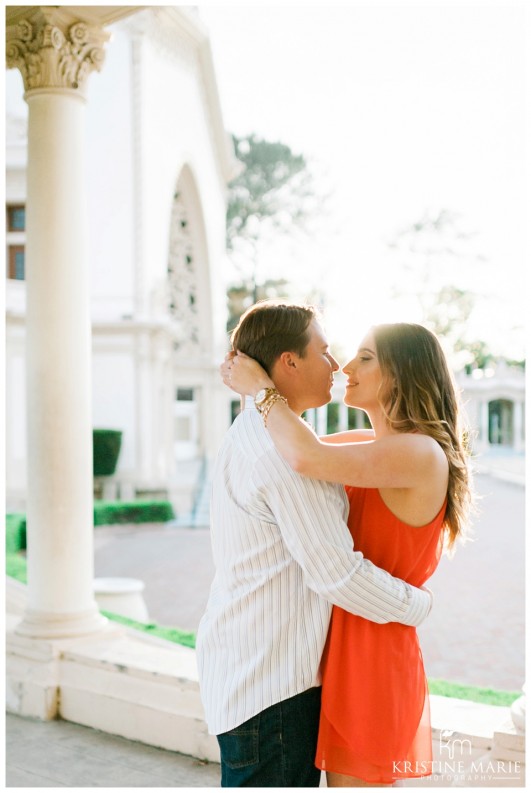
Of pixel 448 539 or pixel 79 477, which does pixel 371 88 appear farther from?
pixel 448 539

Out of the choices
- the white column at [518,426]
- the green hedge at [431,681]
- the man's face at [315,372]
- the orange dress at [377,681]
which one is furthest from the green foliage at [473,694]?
the white column at [518,426]

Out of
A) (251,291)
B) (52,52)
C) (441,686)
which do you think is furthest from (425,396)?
(251,291)

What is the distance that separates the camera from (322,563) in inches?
78.3

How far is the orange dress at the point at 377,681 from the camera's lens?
2059 mm

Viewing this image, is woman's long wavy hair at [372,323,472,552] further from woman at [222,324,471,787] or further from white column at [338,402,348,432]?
white column at [338,402,348,432]

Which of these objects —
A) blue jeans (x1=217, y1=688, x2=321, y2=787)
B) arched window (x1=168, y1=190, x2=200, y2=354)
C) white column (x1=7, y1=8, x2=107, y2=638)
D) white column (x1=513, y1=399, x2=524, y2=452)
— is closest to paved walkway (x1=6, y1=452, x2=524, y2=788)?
white column (x1=7, y1=8, x2=107, y2=638)

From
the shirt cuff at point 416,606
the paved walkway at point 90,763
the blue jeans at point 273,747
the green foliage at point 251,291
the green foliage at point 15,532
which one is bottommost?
the green foliage at point 15,532

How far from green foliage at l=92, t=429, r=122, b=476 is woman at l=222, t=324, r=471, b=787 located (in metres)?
19.5

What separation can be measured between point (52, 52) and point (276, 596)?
4084mm

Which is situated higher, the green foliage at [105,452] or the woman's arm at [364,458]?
the woman's arm at [364,458]

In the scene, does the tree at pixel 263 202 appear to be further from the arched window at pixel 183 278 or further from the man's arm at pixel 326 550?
the man's arm at pixel 326 550

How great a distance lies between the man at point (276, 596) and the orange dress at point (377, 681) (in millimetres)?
49

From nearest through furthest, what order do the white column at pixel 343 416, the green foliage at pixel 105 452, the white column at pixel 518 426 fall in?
the green foliage at pixel 105 452 < the white column at pixel 343 416 < the white column at pixel 518 426

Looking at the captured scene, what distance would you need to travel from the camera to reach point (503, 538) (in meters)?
17.7
